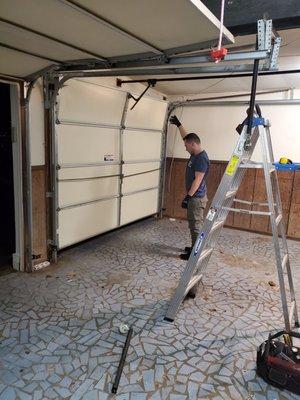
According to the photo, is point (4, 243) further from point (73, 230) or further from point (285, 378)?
point (285, 378)

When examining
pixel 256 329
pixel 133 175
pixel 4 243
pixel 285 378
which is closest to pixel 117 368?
pixel 285 378

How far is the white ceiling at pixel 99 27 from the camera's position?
4.73 feet

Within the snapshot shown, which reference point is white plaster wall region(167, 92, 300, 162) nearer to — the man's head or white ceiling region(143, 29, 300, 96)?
white ceiling region(143, 29, 300, 96)

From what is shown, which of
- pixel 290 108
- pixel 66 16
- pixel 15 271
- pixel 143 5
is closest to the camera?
pixel 143 5

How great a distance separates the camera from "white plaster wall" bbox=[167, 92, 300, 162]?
4832 millimetres

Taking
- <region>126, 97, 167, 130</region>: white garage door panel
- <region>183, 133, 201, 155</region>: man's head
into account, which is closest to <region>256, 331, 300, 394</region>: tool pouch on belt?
<region>183, 133, 201, 155</region>: man's head

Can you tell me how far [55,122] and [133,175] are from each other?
6.10ft

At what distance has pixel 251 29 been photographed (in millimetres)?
2127

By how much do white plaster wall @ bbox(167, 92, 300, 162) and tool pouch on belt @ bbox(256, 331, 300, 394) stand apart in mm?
3725

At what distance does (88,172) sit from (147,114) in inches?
66.8

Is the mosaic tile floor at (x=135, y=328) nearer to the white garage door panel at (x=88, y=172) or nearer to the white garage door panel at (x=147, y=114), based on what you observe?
the white garage door panel at (x=88, y=172)

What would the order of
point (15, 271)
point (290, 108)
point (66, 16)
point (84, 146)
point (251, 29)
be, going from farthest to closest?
point (290, 108) < point (84, 146) < point (15, 271) < point (251, 29) < point (66, 16)

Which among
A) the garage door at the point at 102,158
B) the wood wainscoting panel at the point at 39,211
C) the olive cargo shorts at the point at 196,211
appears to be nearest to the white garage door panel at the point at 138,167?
the garage door at the point at 102,158

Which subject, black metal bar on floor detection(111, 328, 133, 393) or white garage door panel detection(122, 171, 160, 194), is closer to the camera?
black metal bar on floor detection(111, 328, 133, 393)
